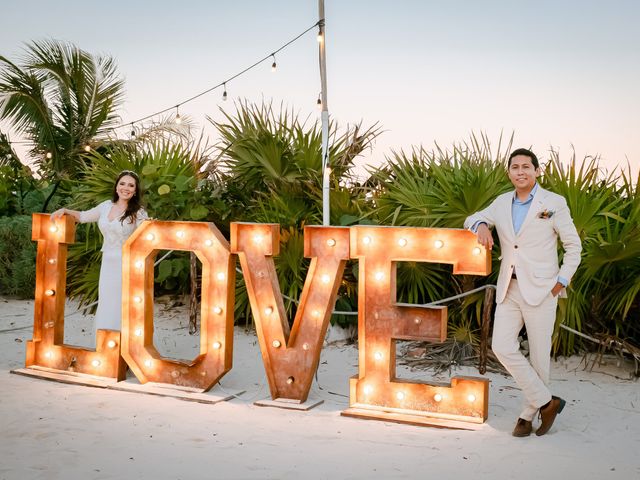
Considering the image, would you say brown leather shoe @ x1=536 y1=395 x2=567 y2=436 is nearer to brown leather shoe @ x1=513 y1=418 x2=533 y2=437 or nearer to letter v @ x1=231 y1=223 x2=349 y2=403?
brown leather shoe @ x1=513 y1=418 x2=533 y2=437

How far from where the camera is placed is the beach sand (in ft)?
15.7

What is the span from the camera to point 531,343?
5465 mm

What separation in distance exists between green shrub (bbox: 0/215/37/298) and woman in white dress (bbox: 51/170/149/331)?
5.46 metres

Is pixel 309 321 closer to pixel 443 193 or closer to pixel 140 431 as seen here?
Answer: pixel 140 431

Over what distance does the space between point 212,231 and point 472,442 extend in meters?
2.70

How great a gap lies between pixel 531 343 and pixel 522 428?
0.58 meters

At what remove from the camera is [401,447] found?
5.23m

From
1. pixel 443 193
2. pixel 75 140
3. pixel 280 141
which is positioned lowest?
pixel 443 193

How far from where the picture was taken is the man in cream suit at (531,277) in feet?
17.5

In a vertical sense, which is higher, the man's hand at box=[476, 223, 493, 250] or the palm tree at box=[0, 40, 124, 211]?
the palm tree at box=[0, 40, 124, 211]

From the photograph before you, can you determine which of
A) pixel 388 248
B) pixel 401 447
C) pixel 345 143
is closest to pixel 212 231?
pixel 388 248

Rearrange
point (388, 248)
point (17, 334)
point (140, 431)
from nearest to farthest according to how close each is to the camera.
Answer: point (140, 431) < point (388, 248) < point (17, 334)

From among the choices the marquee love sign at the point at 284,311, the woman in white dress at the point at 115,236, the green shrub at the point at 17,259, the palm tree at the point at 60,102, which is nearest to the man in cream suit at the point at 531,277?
the marquee love sign at the point at 284,311

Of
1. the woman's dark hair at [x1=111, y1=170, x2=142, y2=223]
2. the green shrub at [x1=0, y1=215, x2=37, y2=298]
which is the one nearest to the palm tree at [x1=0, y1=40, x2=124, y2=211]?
the green shrub at [x1=0, y1=215, x2=37, y2=298]
